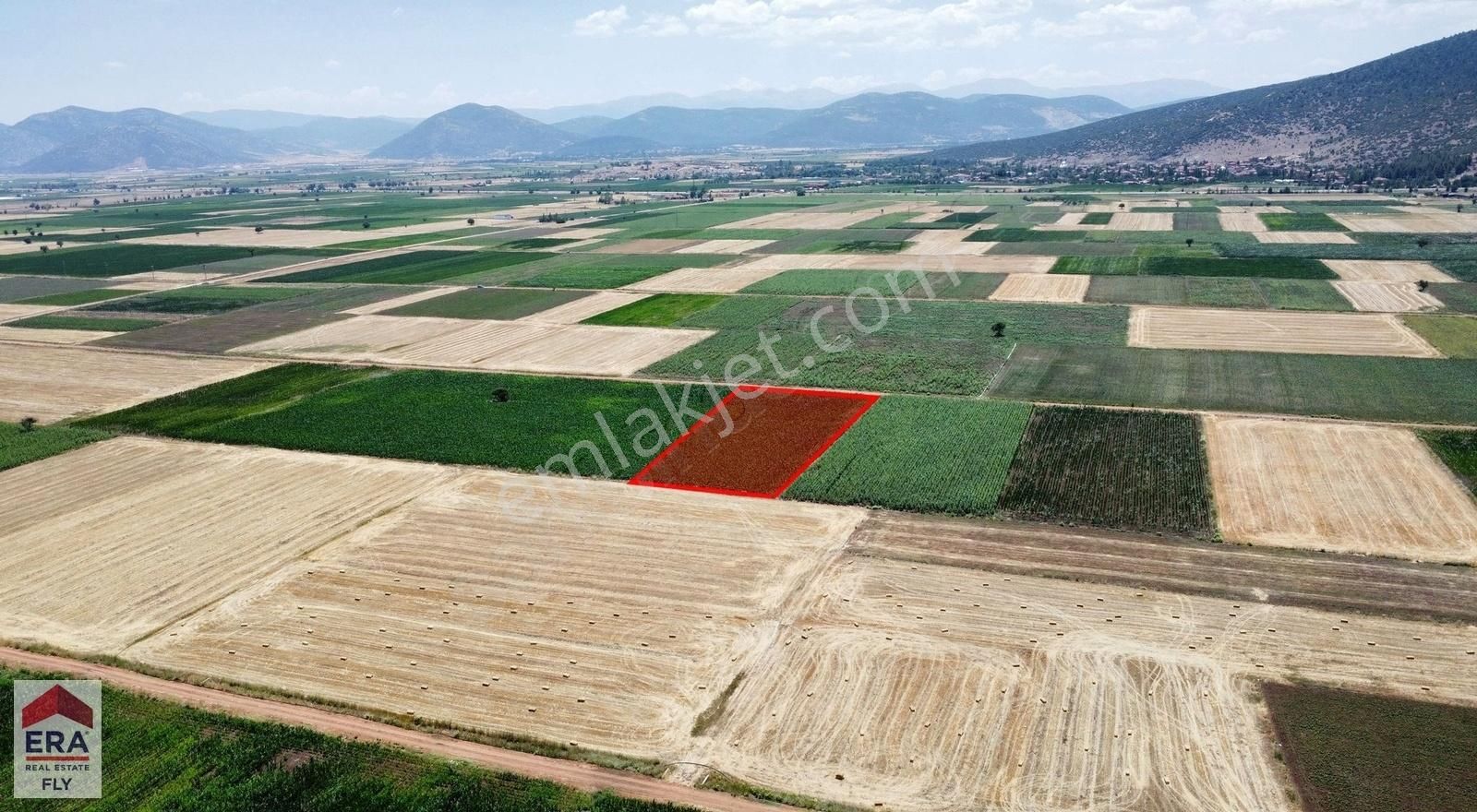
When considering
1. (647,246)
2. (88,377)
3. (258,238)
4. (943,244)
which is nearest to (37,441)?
(88,377)

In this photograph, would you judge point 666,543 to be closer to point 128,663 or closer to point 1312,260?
point 128,663

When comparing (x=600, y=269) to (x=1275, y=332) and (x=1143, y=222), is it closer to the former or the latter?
(x=1275, y=332)

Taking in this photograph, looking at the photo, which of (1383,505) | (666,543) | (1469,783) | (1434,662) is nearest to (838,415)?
(666,543)

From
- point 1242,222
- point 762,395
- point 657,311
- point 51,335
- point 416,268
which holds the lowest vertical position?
point 762,395

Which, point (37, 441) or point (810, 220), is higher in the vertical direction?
point (810, 220)

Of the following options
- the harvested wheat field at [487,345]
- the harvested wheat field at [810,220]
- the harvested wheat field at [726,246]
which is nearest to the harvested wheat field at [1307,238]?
the harvested wheat field at [810,220]

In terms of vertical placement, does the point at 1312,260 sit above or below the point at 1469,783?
above
